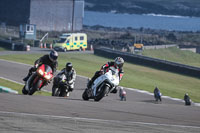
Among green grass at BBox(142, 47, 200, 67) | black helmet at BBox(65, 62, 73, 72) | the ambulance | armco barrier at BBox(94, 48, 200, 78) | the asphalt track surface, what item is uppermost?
black helmet at BBox(65, 62, 73, 72)

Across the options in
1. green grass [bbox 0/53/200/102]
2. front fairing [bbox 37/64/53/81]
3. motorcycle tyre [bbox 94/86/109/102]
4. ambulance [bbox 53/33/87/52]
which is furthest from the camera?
ambulance [bbox 53/33/87/52]

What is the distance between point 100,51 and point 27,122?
3603 centimetres

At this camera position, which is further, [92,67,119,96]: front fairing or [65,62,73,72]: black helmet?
[65,62,73,72]: black helmet

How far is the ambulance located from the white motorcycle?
33733 mm

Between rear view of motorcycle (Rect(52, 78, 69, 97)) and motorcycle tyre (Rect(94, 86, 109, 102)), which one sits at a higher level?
motorcycle tyre (Rect(94, 86, 109, 102))

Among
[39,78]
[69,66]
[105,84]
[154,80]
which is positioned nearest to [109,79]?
[105,84]

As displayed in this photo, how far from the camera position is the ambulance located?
44.4m

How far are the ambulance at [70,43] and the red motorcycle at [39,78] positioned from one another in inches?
1312

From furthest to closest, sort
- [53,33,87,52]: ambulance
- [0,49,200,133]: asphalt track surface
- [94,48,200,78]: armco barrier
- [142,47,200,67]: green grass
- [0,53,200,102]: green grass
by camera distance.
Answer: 1. [142,47,200,67]: green grass
2. [53,33,87,52]: ambulance
3. [94,48,200,78]: armco barrier
4. [0,53,200,102]: green grass
5. [0,49,200,133]: asphalt track surface

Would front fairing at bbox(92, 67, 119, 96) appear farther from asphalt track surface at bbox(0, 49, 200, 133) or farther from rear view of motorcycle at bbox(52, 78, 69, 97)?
asphalt track surface at bbox(0, 49, 200, 133)

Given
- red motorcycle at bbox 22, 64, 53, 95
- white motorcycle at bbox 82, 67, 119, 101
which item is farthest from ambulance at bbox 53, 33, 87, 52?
white motorcycle at bbox 82, 67, 119, 101

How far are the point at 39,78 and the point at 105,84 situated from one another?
69.4 inches

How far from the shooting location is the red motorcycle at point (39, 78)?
10680 millimetres

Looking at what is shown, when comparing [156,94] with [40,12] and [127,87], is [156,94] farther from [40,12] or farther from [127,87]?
[40,12]
